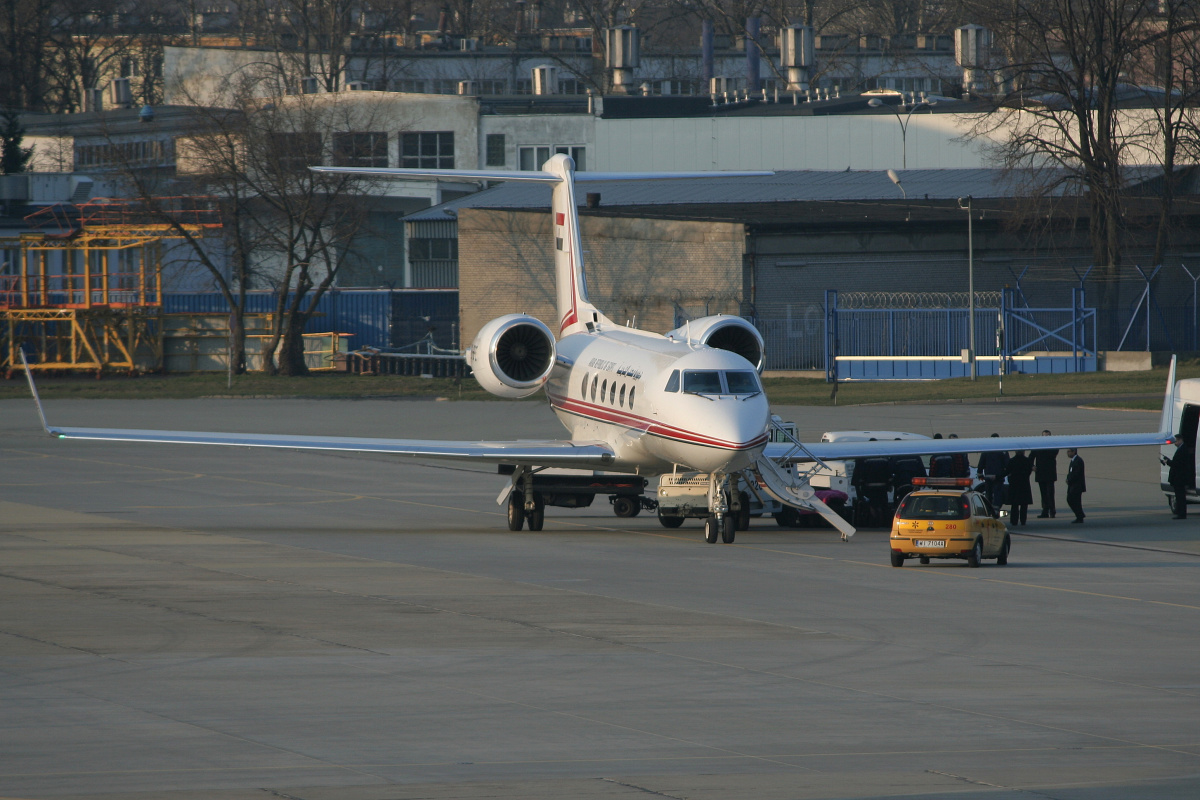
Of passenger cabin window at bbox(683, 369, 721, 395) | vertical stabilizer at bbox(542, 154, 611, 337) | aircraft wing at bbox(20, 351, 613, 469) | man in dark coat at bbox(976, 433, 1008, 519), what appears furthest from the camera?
vertical stabilizer at bbox(542, 154, 611, 337)

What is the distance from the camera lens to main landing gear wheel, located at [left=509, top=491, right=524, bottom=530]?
27.0 metres

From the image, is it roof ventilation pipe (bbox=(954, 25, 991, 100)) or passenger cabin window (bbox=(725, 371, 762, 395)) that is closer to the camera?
passenger cabin window (bbox=(725, 371, 762, 395))

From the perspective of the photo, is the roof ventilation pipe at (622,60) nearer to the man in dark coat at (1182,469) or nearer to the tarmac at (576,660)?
the tarmac at (576,660)

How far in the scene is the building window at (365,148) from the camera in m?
82.7

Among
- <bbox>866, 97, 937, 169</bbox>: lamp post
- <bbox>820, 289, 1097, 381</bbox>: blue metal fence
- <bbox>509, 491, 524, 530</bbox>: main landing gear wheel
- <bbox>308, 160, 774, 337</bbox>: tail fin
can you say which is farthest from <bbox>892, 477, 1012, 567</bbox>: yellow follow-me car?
<bbox>866, 97, 937, 169</bbox>: lamp post

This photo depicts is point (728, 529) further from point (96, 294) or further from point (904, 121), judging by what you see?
point (904, 121)

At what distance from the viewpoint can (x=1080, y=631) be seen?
17156 mm

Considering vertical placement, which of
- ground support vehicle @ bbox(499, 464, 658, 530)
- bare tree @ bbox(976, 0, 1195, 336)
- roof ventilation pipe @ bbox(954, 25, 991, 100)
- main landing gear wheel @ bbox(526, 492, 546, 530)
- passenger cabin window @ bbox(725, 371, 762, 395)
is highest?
roof ventilation pipe @ bbox(954, 25, 991, 100)

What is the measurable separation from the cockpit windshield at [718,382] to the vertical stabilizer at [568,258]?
6.89 meters

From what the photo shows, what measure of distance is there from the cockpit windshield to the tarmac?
2599 mm

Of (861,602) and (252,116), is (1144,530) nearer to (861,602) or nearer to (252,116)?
(861,602)

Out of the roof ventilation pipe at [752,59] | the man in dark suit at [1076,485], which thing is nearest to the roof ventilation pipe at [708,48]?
the roof ventilation pipe at [752,59]

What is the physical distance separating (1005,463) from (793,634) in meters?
14.0

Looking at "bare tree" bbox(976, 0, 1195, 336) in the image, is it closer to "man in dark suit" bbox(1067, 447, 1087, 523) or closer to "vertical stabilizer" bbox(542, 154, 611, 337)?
"vertical stabilizer" bbox(542, 154, 611, 337)
